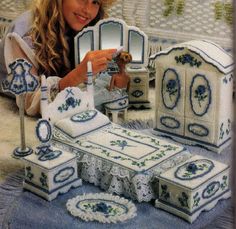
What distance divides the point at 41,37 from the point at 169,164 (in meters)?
1.35

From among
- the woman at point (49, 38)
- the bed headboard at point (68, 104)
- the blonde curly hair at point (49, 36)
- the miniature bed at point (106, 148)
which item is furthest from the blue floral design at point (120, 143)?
the blonde curly hair at point (49, 36)

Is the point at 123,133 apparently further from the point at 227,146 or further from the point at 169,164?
the point at 227,146

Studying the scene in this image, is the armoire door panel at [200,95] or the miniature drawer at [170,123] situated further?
the miniature drawer at [170,123]

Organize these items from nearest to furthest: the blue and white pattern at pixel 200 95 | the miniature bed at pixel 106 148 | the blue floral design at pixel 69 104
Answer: the miniature bed at pixel 106 148 → the blue floral design at pixel 69 104 → the blue and white pattern at pixel 200 95

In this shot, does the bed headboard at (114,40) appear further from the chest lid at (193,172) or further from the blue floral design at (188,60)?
the chest lid at (193,172)

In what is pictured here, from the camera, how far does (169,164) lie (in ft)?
6.73

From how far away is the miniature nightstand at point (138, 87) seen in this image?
300cm

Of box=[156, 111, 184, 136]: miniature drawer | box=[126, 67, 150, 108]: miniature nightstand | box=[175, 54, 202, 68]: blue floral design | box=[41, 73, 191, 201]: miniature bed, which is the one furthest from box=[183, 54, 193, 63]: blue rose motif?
box=[126, 67, 150, 108]: miniature nightstand

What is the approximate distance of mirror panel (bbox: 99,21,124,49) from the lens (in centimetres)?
308

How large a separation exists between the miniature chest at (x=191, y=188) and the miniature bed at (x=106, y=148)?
3.6 inches

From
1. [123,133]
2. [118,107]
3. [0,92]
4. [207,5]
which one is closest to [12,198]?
[123,133]

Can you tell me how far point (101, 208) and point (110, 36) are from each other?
1458 mm

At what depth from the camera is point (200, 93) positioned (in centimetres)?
243

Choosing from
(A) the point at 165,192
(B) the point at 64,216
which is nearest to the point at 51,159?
(B) the point at 64,216
